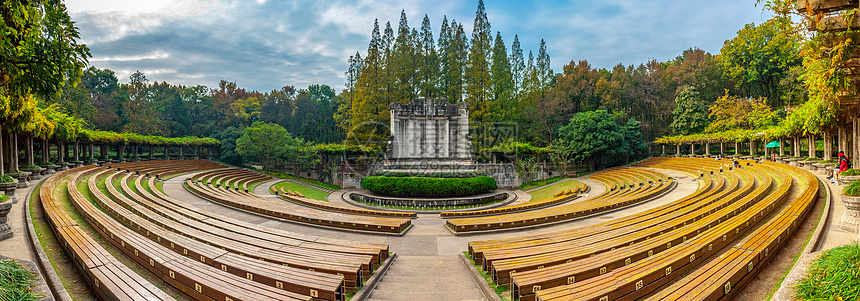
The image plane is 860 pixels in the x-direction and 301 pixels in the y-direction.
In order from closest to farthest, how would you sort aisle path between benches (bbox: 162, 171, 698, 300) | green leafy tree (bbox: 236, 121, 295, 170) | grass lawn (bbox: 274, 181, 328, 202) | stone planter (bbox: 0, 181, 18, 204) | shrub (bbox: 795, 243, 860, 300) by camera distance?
1. shrub (bbox: 795, 243, 860, 300)
2. aisle path between benches (bbox: 162, 171, 698, 300)
3. stone planter (bbox: 0, 181, 18, 204)
4. grass lawn (bbox: 274, 181, 328, 202)
5. green leafy tree (bbox: 236, 121, 295, 170)

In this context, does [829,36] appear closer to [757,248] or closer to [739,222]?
[739,222]

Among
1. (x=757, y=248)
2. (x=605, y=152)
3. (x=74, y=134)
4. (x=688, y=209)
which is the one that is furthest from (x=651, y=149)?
(x=74, y=134)

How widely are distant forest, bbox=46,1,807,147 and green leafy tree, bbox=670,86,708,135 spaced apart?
0.15m

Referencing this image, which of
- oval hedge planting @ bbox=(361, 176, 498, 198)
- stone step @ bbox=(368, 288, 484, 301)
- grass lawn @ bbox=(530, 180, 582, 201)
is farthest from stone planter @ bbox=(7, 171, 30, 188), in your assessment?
grass lawn @ bbox=(530, 180, 582, 201)

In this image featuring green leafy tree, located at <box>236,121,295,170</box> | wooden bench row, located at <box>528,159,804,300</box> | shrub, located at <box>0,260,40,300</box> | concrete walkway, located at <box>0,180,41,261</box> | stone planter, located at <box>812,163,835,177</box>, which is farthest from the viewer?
green leafy tree, located at <box>236,121,295,170</box>

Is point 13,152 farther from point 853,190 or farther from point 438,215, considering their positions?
point 853,190

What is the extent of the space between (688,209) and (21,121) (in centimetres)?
2270

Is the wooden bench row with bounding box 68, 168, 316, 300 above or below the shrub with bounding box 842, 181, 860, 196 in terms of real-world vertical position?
below

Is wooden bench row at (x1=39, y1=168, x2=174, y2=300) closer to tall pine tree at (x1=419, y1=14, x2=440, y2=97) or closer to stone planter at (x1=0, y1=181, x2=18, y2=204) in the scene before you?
stone planter at (x1=0, y1=181, x2=18, y2=204)

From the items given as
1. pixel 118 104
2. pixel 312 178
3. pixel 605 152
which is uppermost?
pixel 118 104

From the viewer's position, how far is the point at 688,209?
9.04 m

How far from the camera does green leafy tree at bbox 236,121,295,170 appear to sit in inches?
1292

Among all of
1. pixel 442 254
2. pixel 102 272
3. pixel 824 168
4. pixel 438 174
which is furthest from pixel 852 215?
pixel 438 174

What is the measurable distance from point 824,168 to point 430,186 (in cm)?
2040
